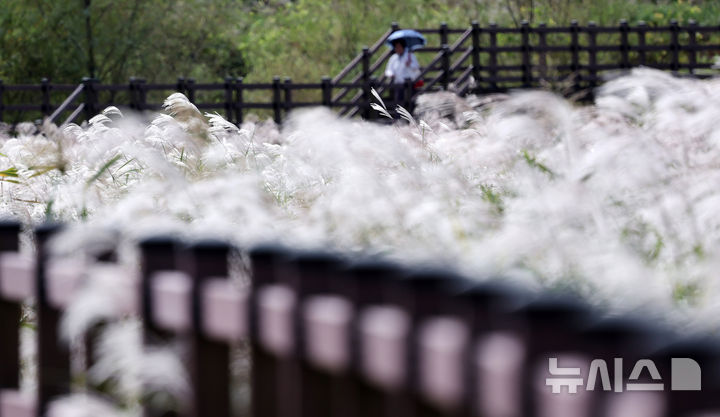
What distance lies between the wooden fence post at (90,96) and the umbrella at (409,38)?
5.83 m

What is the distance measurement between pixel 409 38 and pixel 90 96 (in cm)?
664

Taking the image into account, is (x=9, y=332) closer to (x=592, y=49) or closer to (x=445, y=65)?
(x=445, y=65)

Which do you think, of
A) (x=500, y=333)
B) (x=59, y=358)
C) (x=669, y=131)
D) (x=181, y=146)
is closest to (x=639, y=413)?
(x=500, y=333)

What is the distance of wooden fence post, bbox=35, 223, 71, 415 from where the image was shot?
282 cm

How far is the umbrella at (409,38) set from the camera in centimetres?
2227

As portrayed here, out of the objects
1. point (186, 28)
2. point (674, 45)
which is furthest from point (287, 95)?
point (186, 28)

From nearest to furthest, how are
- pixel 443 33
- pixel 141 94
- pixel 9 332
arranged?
pixel 9 332 < pixel 141 94 < pixel 443 33

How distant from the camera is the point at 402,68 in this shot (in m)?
20.6

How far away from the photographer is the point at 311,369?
211 cm

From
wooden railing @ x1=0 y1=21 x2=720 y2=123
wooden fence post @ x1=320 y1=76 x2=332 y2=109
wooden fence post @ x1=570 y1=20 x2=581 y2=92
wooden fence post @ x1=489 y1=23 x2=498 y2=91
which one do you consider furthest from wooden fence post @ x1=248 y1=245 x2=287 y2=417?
wooden fence post @ x1=570 y1=20 x2=581 y2=92

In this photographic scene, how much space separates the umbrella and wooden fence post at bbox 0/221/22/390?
19.3 m

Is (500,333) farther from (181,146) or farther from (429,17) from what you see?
(429,17)

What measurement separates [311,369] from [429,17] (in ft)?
97.6

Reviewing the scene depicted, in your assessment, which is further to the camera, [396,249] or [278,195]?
[278,195]
